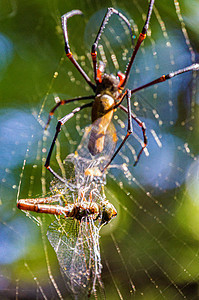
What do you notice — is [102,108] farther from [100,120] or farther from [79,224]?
[79,224]

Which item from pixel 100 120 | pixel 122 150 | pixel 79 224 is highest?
pixel 100 120

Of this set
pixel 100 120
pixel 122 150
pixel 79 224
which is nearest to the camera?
pixel 79 224

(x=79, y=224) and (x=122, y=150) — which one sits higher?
(x=79, y=224)

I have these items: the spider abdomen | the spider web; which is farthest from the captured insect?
the spider web

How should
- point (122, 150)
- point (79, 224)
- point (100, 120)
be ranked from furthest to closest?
point (122, 150)
point (100, 120)
point (79, 224)

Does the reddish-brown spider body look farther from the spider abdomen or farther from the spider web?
the spider web

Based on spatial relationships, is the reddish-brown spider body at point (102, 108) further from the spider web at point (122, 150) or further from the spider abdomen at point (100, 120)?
the spider web at point (122, 150)

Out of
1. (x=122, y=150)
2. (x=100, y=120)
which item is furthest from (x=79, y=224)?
(x=122, y=150)

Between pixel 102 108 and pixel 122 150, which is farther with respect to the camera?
pixel 122 150
